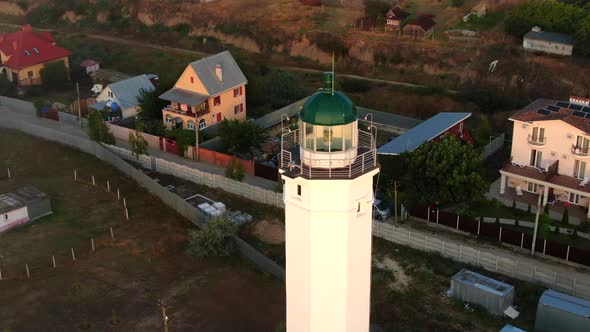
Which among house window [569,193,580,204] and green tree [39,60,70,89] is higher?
green tree [39,60,70,89]

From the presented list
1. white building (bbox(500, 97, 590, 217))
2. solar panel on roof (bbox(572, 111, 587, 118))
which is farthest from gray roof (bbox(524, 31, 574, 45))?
solar panel on roof (bbox(572, 111, 587, 118))

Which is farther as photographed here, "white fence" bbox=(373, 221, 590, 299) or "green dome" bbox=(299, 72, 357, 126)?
"white fence" bbox=(373, 221, 590, 299)

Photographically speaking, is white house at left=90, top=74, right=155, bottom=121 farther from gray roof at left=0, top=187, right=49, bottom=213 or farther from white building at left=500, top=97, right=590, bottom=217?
white building at left=500, top=97, right=590, bottom=217

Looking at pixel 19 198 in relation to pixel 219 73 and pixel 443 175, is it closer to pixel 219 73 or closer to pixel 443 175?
pixel 219 73

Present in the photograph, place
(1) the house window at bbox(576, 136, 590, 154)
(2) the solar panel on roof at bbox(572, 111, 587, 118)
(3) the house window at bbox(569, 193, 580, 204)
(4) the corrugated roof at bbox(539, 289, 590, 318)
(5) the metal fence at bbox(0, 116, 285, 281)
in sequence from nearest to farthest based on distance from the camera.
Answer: (4) the corrugated roof at bbox(539, 289, 590, 318) → (5) the metal fence at bbox(0, 116, 285, 281) → (1) the house window at bbox(576, 136, 590, 154) → (3) the house window at bbox(569, 193, 580, 204) → (2) the solar panel on roof at bbox(572, 111, 587, 118)

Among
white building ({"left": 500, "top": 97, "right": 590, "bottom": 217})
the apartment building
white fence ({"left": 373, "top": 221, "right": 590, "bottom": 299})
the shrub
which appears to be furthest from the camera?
the apartment building

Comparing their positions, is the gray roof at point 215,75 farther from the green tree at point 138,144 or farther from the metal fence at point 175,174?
the metal fence at point 175,174

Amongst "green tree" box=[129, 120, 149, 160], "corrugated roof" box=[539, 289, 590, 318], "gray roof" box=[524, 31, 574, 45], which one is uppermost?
"gray roof" box=[524, 31, 574, 45]
